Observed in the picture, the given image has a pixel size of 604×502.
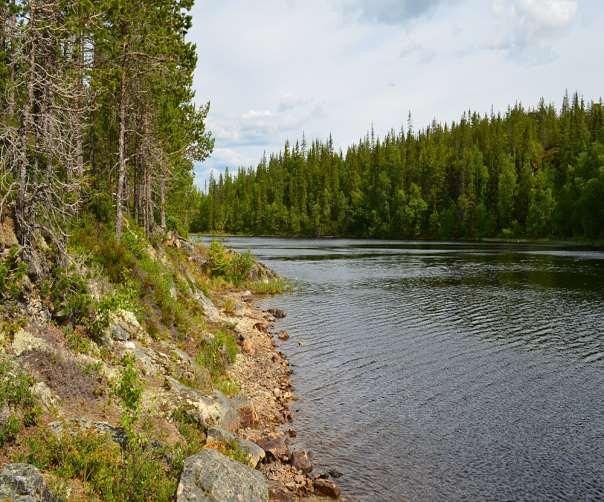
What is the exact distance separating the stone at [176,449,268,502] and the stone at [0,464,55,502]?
248cm

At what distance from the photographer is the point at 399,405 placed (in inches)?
740

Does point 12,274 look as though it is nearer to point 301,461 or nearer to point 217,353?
point 301,461

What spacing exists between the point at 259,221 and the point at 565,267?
457 feet

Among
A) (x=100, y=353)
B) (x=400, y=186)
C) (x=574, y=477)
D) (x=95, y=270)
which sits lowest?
(x=574, y=477)

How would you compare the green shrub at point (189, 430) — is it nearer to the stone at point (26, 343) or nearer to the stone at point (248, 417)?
the stone at point (248, 417)

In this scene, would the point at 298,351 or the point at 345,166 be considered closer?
the point at 298,351

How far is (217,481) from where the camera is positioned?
10.6 meters

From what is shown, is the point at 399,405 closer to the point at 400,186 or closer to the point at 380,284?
the point at 380,284

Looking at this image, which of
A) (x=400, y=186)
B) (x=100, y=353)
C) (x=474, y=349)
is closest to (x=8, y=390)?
(x=100, y=353)

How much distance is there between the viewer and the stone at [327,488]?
12.8m

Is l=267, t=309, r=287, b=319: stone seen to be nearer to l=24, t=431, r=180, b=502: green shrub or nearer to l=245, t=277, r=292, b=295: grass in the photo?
l=245, t=277, r=292, b=295: grass

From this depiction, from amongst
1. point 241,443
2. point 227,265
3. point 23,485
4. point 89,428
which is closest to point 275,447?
point 241,443

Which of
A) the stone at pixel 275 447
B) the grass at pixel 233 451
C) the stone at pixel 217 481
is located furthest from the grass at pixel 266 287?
the stone at pixel 217 481

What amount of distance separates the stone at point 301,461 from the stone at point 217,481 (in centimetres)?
232
